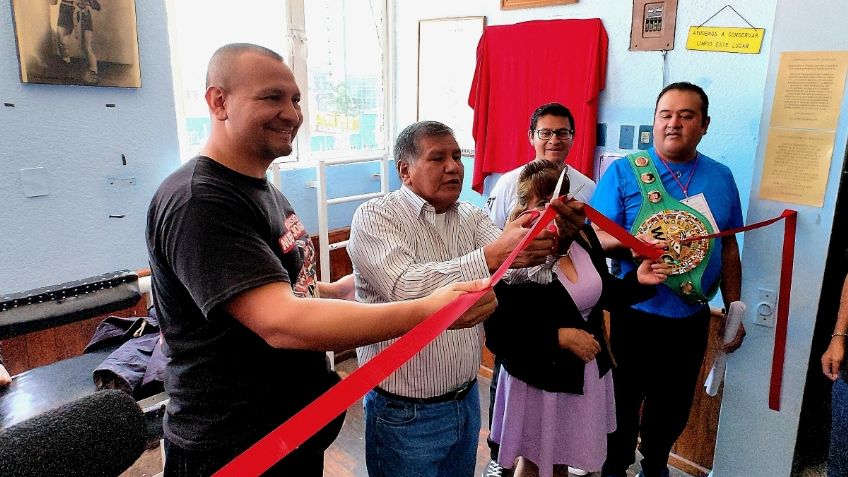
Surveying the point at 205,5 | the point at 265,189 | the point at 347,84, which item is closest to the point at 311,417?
the point at 265,189

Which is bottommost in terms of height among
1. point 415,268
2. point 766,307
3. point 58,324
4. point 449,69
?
point 766,307

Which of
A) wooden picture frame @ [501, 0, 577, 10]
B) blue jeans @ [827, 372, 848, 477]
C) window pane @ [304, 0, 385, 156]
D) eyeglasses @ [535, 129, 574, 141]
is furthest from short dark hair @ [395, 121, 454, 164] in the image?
window pane @ [304, 0, 385, 156]

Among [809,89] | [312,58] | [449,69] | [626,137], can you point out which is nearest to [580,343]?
[809,89]

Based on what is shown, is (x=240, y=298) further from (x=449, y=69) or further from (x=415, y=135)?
(x=449, y=69)

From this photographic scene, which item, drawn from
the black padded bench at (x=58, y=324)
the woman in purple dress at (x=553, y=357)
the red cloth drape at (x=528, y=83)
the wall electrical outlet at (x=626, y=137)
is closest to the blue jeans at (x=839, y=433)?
the woman in purple dress at (x=553, y=357)

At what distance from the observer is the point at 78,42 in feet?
7.05

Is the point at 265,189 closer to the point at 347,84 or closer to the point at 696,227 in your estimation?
the point at 696,227

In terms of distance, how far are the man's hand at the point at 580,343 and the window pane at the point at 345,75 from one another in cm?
242

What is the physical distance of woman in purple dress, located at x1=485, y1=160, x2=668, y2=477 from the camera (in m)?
1.54

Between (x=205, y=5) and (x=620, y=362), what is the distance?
2763 mm

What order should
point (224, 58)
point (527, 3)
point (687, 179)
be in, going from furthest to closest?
1. point (527, 3)
2. point (687, 179)
3. point (224, 58)

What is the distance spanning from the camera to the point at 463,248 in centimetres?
151

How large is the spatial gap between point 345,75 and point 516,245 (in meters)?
2.69

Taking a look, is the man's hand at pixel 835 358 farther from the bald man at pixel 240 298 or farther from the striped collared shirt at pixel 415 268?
the bald man at pixel 240 298
